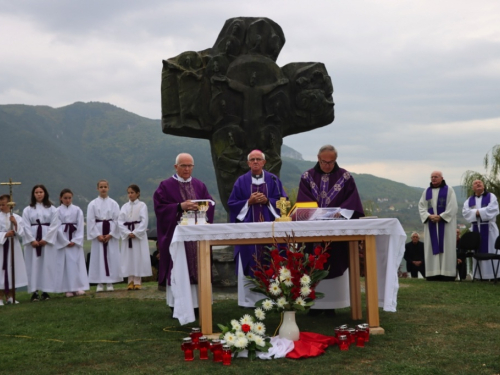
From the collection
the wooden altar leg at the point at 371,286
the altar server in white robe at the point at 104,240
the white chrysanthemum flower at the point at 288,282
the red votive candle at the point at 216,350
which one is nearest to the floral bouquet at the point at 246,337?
the red votive candle at the point at 216,350

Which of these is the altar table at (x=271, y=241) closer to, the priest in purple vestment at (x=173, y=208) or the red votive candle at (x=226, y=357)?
the red votive candle at (x=226, y=357)

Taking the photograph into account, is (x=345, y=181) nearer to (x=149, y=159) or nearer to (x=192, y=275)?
(x=192, y=275)

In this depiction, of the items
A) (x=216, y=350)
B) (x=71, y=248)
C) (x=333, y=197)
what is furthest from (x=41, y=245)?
(x=216, y=350)

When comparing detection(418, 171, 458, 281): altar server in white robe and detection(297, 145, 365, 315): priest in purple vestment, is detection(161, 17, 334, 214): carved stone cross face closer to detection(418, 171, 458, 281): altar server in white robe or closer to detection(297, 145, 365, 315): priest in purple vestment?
detection(297, 145, 365, 315): priest in purple vestment

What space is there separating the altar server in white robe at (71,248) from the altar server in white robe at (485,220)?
8.28 meters

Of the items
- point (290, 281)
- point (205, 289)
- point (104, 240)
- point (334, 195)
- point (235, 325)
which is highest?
point (334, 195)

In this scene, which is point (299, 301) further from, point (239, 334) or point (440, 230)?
point (440, 230)

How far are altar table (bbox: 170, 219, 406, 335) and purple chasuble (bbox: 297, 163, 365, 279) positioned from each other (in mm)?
1073

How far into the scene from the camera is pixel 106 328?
8.09 meters

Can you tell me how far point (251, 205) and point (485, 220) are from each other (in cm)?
749

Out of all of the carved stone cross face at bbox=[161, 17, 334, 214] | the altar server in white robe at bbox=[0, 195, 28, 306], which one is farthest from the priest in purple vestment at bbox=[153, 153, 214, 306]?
the altar server in white robe at bbox=[0, 195, 28, 306]

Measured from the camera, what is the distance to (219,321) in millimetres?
8359

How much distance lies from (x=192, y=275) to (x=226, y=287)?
2901 millimetres

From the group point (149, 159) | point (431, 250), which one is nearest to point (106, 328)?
point (431, 250)
